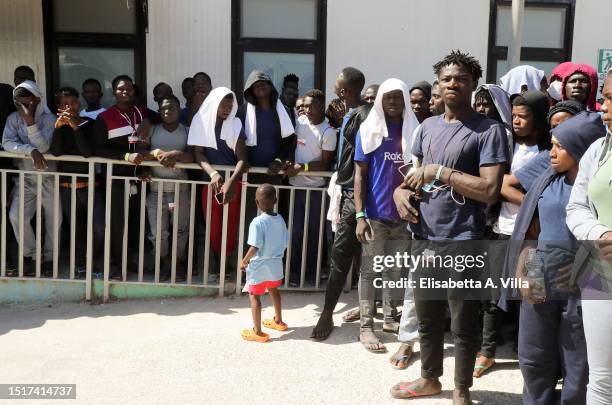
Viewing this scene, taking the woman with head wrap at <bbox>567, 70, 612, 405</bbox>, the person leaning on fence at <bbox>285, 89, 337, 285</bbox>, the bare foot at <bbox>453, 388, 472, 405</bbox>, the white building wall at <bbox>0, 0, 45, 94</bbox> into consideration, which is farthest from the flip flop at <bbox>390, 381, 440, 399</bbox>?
the white building wall at <bbox>0, 0, 45, 94</bbox>

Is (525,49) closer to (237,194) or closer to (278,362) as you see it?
(237,194)

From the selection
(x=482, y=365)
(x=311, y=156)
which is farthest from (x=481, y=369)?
(x=311, y=156)

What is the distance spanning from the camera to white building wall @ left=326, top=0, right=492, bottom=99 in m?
6.60

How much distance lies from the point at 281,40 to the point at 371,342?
4109 millimetres

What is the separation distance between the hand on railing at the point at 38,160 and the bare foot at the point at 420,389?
3.41 m

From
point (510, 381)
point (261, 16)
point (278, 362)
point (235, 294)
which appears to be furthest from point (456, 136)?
point (261, 16)

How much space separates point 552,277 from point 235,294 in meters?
3.04

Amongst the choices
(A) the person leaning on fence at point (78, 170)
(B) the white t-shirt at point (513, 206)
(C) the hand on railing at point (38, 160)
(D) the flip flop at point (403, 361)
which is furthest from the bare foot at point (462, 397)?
(C) the hand on railing at point (38, 160)

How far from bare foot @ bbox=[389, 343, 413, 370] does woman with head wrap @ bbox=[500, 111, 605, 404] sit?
99cm

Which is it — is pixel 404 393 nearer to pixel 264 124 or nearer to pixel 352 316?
pixel 352 316

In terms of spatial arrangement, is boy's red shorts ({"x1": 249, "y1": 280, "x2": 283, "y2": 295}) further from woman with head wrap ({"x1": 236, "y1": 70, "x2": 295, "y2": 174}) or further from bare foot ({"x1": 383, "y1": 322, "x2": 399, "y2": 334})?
woman with head wrap ({"x1": 236, "y1": 70, "x2": 295, "y2": 174})

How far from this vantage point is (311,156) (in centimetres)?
496

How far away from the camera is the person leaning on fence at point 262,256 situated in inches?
159

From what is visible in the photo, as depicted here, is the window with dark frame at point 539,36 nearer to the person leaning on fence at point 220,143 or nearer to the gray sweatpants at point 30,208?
the person leaning on fence at point 220,143
